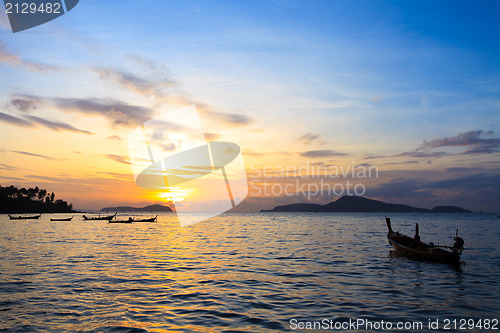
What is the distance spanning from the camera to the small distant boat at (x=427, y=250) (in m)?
30.1

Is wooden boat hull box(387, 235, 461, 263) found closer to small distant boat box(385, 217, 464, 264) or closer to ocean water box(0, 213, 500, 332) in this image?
small distant boat box(385, 217, 464, 264)

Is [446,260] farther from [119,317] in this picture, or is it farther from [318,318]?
[119,317]

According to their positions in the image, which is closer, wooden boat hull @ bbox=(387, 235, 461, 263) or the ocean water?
the ocean water

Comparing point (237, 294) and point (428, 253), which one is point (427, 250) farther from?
point (237, 294)

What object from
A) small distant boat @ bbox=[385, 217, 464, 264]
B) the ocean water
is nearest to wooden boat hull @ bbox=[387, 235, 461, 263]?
small distant boat @ bbox=[385, 217, 464, 264]

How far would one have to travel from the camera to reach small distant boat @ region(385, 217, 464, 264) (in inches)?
1185

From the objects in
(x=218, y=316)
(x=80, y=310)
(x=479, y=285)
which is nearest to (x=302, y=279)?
(x=218, y=316)

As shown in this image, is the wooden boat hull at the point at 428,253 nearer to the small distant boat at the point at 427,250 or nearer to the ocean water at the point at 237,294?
the small distant boat at the point at 427,250

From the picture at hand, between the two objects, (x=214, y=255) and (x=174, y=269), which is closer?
(x=174, y=269)

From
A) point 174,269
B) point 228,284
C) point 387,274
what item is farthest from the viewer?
point 174,269

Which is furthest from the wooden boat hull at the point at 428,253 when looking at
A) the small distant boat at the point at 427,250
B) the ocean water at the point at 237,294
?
the ocean water at the point at 237,294

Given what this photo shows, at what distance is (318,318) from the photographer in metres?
15.0

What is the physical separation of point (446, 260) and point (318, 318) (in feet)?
74.0

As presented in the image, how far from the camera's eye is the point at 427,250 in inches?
1289
